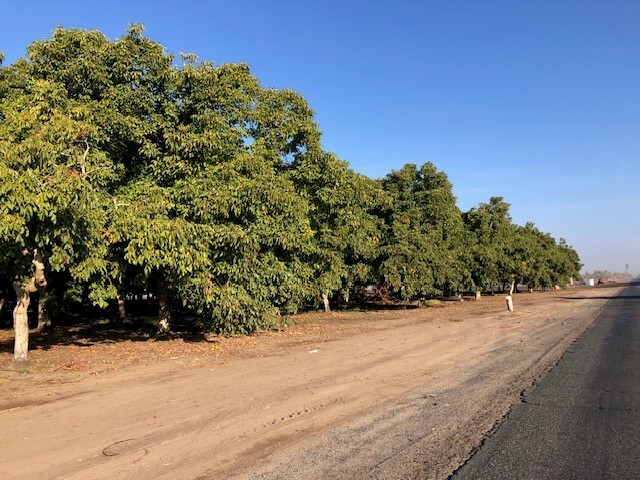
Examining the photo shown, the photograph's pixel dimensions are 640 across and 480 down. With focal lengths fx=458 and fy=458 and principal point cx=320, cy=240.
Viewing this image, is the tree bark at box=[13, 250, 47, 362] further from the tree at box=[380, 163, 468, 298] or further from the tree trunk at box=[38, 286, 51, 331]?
the tree at box=[380, 163, 468, 298]

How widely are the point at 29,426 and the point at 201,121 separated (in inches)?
388

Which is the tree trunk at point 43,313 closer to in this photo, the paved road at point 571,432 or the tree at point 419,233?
the tree at point 419,233

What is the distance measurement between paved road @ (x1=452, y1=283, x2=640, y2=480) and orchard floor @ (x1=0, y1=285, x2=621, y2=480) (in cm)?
32

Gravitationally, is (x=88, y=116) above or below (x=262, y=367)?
above

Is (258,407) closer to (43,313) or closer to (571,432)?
(571,432)

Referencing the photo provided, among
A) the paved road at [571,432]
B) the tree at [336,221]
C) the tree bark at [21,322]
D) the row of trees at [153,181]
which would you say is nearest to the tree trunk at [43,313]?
the row of trees at [153,181]

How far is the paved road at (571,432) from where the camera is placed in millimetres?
4750

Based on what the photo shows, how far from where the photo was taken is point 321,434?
6.13m

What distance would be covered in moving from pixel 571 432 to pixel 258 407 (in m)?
4.61

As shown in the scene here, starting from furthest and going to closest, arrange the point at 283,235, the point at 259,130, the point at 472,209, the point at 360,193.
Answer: the point at 472,209
the point at 360,193
the point at 259,130
the point at 283,235

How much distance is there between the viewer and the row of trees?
9.86m

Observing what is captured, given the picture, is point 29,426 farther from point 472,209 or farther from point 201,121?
point 472,209

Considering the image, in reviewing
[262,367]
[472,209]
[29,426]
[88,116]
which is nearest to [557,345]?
[262,367]

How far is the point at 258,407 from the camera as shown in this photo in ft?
25.0
